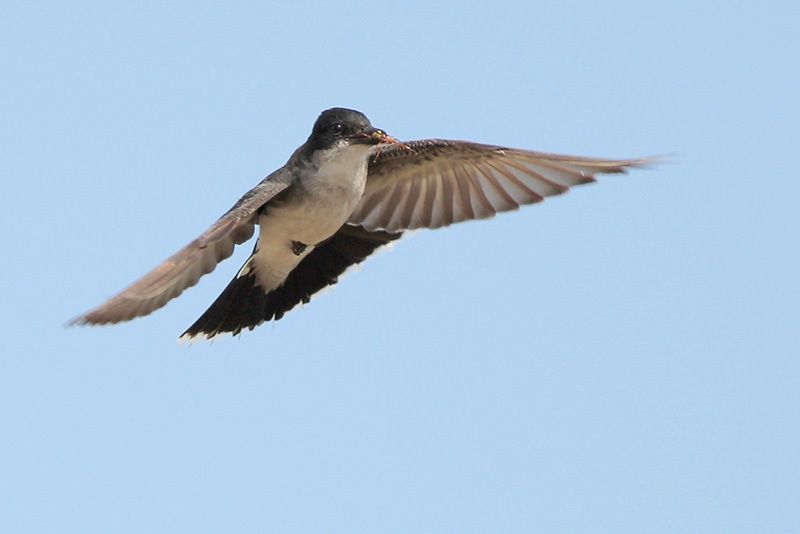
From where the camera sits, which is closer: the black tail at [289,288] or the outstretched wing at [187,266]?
the outstretched wing at [187,266]

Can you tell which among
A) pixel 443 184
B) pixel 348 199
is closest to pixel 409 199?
pixel 443 184

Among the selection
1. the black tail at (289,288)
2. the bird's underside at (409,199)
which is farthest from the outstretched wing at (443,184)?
the black tail at (289,288)

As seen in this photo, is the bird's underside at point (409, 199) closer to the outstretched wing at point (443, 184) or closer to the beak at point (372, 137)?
the outstretched wing at point (443, 184)

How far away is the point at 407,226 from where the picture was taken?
606 inches

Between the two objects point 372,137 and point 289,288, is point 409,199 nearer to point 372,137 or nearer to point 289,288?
point 289,288

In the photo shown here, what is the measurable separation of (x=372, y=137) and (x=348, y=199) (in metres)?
0.61

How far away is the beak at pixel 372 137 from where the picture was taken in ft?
44.8

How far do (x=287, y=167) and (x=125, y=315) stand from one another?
3199mm

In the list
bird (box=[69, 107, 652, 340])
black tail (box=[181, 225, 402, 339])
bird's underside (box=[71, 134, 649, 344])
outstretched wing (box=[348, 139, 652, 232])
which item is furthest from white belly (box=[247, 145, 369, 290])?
outstretched wing (box=[348, 139, 652, 232])

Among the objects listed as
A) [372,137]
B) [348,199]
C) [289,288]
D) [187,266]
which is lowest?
[187,266]

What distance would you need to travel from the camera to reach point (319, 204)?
13.7 m

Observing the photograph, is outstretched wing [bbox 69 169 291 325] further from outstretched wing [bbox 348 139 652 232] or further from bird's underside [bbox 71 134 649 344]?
outstretched wing [bbox 348 139 652 232]

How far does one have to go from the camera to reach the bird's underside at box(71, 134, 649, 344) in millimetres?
14820

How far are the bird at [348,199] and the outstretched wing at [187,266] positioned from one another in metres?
0.02
